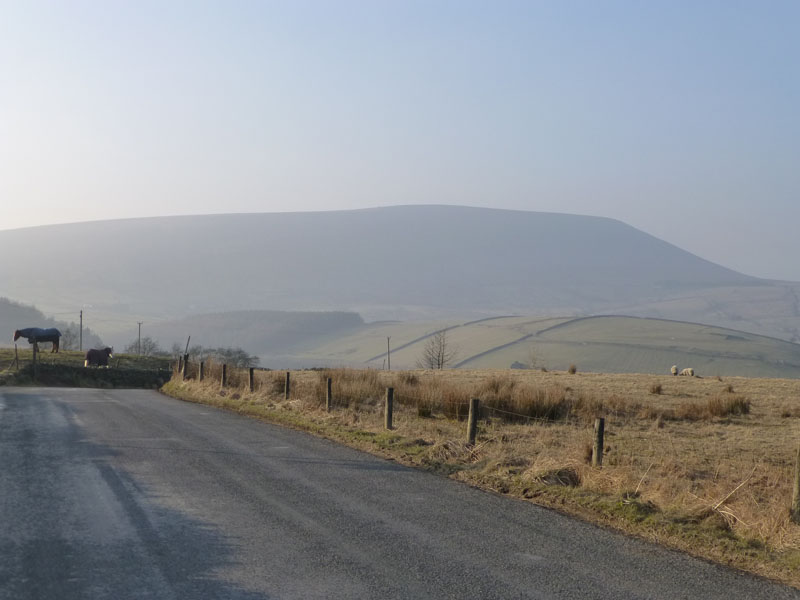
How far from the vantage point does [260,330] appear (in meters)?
175

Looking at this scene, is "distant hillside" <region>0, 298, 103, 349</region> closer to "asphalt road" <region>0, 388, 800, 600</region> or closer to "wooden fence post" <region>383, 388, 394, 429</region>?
"wooden fence post" <region>383, 388, 394, 429</region>

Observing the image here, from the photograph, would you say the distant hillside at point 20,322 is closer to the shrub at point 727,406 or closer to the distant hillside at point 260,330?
the distant hillside at point 260,330

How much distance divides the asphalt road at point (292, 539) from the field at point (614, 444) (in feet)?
2.43

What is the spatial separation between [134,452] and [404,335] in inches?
5756

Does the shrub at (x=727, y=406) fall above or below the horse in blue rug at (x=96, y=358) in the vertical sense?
below

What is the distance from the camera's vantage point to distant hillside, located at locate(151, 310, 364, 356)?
166000 mm

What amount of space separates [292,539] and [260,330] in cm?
16908

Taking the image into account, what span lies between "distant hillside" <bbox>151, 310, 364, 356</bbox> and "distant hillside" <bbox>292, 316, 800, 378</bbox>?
8644 mm

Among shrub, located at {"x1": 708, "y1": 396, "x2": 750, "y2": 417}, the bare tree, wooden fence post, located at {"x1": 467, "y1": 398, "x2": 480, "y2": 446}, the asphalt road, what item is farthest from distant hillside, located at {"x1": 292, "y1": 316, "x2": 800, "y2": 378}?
the asphalt road

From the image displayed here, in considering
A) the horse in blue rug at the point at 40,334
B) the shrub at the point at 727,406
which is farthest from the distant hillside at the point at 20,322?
the shrub at the point at 727,406

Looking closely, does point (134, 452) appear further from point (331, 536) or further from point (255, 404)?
point (255, 404)

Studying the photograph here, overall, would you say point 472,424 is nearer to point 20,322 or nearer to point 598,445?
point 598,445

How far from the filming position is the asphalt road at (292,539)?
698 cm

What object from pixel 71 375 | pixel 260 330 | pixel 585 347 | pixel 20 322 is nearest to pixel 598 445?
pixel 71 375
